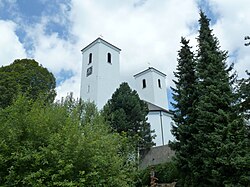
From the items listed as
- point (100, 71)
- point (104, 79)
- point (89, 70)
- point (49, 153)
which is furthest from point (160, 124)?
point (49, 153)

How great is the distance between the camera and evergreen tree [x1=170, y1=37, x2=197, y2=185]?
10.5 metres

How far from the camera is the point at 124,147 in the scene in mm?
9438

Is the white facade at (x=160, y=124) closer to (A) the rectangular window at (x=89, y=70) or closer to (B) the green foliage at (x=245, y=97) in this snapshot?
(A) the rectangular window at (x=89, y=70)

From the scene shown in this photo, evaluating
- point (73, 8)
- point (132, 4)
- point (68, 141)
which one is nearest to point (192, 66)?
point (132, 4)

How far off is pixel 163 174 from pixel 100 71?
15.7 metres

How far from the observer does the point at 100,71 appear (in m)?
27.5

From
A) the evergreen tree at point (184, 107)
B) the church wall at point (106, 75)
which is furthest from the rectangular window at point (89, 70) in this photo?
the evergreen tree at point (184, 107)

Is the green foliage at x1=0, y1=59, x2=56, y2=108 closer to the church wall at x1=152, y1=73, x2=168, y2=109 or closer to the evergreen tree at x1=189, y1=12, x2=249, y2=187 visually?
the evergreen tree at x1=189, y1=12, x2=249, y2=187

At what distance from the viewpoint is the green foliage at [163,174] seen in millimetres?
13203

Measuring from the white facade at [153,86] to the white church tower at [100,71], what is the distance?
22.7 ft

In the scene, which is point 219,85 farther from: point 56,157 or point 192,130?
point 56,157

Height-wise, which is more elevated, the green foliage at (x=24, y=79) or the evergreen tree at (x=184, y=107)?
the green foliage at (x=24, y=79)

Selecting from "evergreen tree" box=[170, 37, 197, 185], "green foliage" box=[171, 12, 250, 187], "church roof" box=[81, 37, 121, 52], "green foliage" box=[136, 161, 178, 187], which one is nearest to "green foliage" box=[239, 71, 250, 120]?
"green foliage" box=[171, 12, 250, 187]

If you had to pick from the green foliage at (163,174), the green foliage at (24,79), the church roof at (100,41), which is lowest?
the green foliage at (163,174)
